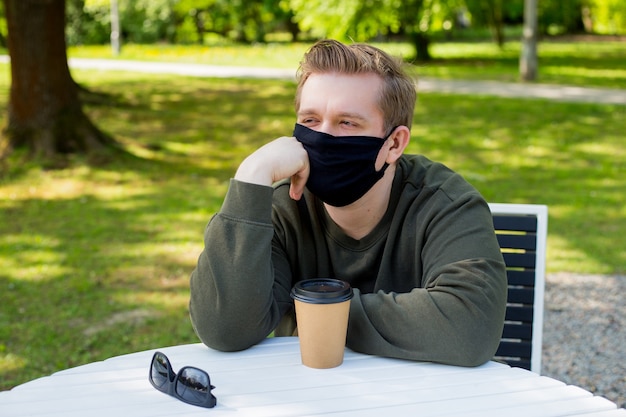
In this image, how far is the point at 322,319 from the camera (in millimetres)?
1879

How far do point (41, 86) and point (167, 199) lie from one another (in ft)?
7.30

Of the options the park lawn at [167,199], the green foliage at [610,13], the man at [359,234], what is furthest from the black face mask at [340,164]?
the green foliage at [610,13]

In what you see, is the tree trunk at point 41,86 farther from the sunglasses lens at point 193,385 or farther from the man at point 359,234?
the sunglasses lens at point 193,385

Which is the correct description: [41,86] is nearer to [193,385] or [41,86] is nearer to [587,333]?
[587,333]

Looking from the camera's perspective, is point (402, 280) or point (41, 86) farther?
point (41, 86)

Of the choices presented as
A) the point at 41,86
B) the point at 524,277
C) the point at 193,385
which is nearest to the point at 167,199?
the point at 41,86

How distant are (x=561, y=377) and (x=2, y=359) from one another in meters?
3.12

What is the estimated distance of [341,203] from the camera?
2.36 m

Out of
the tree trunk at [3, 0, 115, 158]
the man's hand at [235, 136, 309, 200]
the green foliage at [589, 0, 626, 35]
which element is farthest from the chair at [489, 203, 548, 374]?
the green foliage at [589, 0, 626, 35]

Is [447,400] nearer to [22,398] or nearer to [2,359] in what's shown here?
[22,398]

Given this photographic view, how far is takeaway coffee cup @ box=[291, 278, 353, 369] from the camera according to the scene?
185cm

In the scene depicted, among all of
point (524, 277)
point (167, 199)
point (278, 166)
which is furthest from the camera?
point (167, 199)

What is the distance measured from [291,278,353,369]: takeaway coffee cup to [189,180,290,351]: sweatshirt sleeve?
0.20 meters

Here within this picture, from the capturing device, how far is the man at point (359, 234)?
80.4 inches
